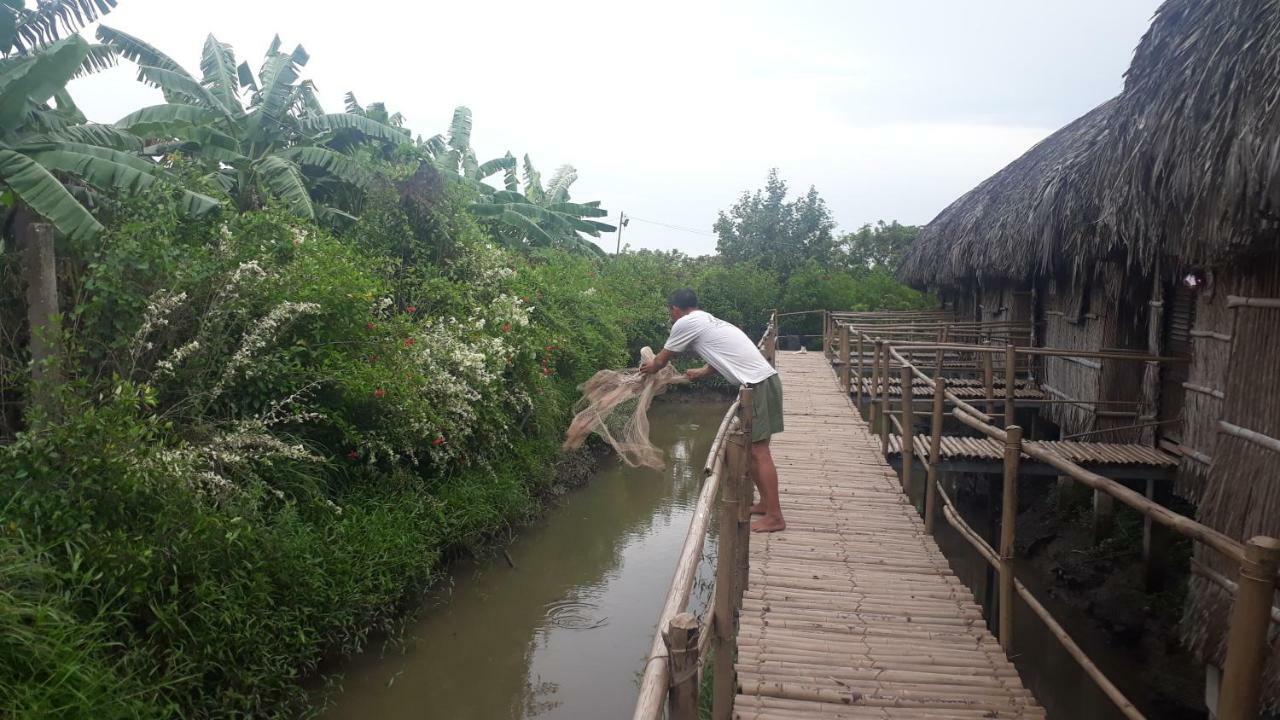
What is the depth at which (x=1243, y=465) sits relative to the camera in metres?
4.01

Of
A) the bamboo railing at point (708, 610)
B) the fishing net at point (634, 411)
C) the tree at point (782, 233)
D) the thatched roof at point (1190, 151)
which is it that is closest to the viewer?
the bamboo railing at point (708, 610)

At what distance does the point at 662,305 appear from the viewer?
688 inches

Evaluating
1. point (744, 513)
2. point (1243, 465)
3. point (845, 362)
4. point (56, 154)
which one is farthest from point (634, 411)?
point (845, 362)

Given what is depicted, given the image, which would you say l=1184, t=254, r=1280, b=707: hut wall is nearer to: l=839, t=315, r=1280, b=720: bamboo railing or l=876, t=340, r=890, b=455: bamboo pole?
l=839, t=315, r=1280, b=720: bamboo railing

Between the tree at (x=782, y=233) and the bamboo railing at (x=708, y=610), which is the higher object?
the tree at (x=782, y=233)

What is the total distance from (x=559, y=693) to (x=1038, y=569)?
15.1 feet

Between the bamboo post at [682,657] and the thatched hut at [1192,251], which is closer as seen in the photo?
the bamboo post at [682,657]

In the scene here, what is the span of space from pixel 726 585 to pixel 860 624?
1012 mm

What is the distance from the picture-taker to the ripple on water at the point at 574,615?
656cm

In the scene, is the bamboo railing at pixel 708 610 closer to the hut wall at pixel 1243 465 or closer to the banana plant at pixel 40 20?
the hut wall at pixel 1243 465

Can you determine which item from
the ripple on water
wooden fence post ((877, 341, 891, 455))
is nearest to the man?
wooden fence post ((877, 341, 891, 455))

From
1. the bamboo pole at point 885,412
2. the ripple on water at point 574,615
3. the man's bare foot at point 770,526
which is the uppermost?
the bamboo pole at point 885,412

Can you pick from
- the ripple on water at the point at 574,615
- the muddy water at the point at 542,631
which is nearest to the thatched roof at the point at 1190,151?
the muddy water at the point at 542,631

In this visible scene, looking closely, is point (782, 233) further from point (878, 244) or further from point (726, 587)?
Result: point (726, 587)
